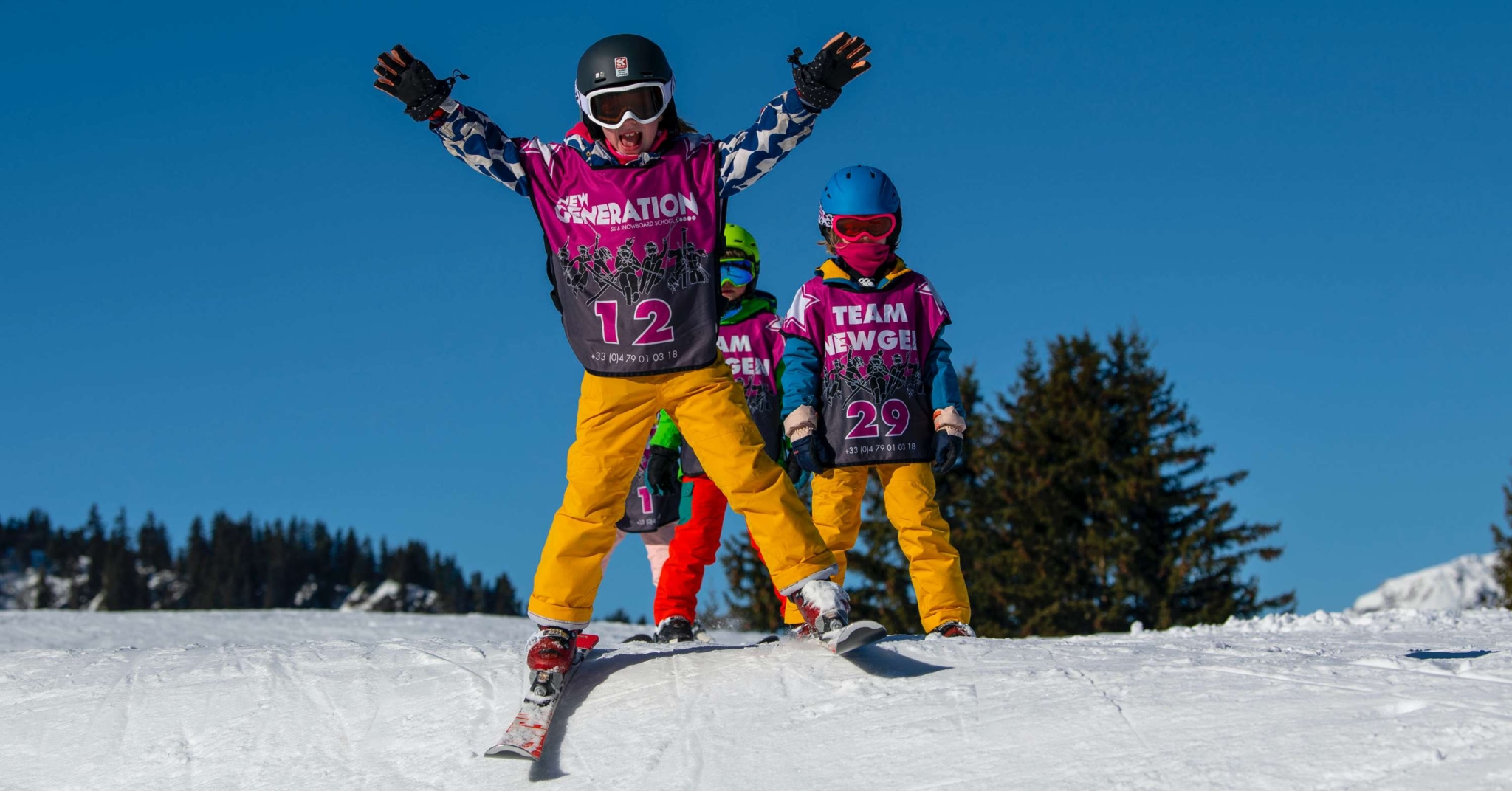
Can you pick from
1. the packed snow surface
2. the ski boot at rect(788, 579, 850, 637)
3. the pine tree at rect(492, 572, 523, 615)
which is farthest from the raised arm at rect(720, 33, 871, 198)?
the pine tree at rect(492, 572, 523, 615)

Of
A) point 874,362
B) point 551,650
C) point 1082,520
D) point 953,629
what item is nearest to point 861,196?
point 874,362

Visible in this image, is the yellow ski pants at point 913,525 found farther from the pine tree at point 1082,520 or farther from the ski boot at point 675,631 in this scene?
the pine tree at point 1082,520

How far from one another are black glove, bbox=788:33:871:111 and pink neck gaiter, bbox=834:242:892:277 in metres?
2.08

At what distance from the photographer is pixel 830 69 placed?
15.6 feet

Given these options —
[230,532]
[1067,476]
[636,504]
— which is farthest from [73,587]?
[636,504]

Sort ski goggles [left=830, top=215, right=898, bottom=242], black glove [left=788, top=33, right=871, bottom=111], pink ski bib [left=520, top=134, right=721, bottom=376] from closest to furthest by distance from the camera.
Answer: black glove [left=788, top=33, right=871, bottom=111]
pink ski bib [left=520, top=134, right=721, bottom=376]
ski goggles [left=830, top=215, right=898, bottom=242]

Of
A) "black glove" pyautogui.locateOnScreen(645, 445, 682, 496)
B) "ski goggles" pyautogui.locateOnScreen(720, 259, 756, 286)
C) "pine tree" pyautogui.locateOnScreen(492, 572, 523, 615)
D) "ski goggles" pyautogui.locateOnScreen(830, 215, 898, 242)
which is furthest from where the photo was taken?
"pine tree" pyautogui.locateOnScreen(492, 572, 523, 615)

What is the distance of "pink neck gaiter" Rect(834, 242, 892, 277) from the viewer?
22.5 feet

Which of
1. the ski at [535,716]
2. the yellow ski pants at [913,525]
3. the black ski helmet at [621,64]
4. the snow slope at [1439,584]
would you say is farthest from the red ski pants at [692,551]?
the snow slope at [1439,584]

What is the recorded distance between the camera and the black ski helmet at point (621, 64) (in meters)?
4.88

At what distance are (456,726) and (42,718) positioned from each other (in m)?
1.89

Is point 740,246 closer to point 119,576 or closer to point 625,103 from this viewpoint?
point 625,103

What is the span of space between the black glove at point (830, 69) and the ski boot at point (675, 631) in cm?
352

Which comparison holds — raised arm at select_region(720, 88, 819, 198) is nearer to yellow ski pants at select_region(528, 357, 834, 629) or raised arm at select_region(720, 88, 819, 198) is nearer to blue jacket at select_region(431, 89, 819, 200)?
blue jacket at select_region(431, 89, 819, 200)
